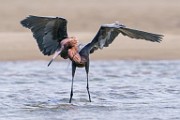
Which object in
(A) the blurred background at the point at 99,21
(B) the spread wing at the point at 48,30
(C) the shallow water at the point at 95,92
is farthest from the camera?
(A) the blurred background at the point at 99,21

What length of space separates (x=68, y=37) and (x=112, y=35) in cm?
65

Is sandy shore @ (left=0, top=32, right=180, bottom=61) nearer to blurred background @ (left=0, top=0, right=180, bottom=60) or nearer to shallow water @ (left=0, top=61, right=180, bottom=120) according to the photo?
blurred background @ (left=0, top=0, right=180, bottom=60)

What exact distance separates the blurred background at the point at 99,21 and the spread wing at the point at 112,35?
20.8 ft

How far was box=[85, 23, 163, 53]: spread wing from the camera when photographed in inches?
364

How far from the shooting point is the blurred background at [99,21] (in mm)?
16562

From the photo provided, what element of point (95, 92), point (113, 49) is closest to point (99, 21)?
point (113, 49)

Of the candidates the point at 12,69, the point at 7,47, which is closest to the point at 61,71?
the point at 12,69

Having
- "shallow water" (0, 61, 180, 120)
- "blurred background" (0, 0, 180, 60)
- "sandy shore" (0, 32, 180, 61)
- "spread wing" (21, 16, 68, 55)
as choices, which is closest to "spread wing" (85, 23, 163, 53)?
"spread wing" (21, 16, 68, 55)

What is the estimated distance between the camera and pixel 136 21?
65.2 ft

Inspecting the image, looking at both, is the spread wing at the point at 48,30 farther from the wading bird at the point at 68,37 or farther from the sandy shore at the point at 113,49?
the sandy shore at the point at 113,49

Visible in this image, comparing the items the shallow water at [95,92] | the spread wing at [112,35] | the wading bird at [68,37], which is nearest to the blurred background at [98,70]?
the shallow water at [95,92]

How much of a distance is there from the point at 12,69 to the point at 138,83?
3361 mm

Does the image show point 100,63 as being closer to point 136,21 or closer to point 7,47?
point 7,47

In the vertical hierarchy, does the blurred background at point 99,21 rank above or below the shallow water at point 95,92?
above
